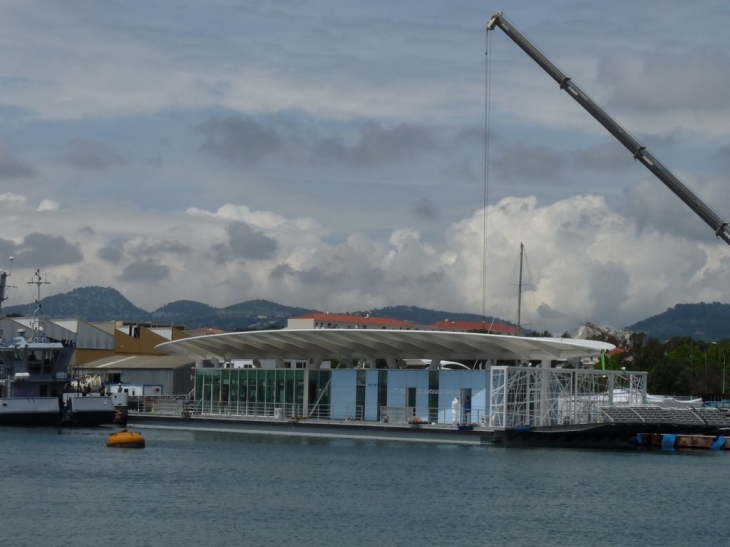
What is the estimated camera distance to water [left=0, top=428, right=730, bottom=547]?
3328 centimetres

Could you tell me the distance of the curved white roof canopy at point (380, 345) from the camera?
61094 mm

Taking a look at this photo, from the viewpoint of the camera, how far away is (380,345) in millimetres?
68062

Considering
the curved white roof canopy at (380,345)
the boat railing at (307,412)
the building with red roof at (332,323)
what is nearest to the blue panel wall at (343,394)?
the boat railing at (307,412)

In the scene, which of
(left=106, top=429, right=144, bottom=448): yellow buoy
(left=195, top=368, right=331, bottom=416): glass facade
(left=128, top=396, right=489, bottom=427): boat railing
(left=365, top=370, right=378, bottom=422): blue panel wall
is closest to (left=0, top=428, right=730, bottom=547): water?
(left=106, top=429, right=144, bottom=448): yellow buoy

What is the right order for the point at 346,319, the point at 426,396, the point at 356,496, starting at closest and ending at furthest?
the point at 356,496 → the point at 426,396 → the point at 346,319

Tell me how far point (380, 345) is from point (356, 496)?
2758 cm

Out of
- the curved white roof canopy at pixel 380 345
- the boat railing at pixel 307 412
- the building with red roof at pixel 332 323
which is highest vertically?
the building with red roof at pixel 332 323

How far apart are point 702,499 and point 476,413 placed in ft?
70.4

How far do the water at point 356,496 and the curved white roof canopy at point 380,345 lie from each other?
5.97 m

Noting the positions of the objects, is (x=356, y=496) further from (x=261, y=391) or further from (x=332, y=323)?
(x=332, y=323)

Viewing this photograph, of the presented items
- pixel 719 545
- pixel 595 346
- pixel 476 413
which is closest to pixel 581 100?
pixel 595 346

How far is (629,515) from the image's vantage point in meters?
37.9

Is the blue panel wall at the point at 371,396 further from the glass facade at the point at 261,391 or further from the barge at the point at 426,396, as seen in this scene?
the glass facade at the point at 261,391

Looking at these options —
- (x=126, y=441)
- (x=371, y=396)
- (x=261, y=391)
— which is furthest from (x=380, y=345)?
(x=126, y=441)
